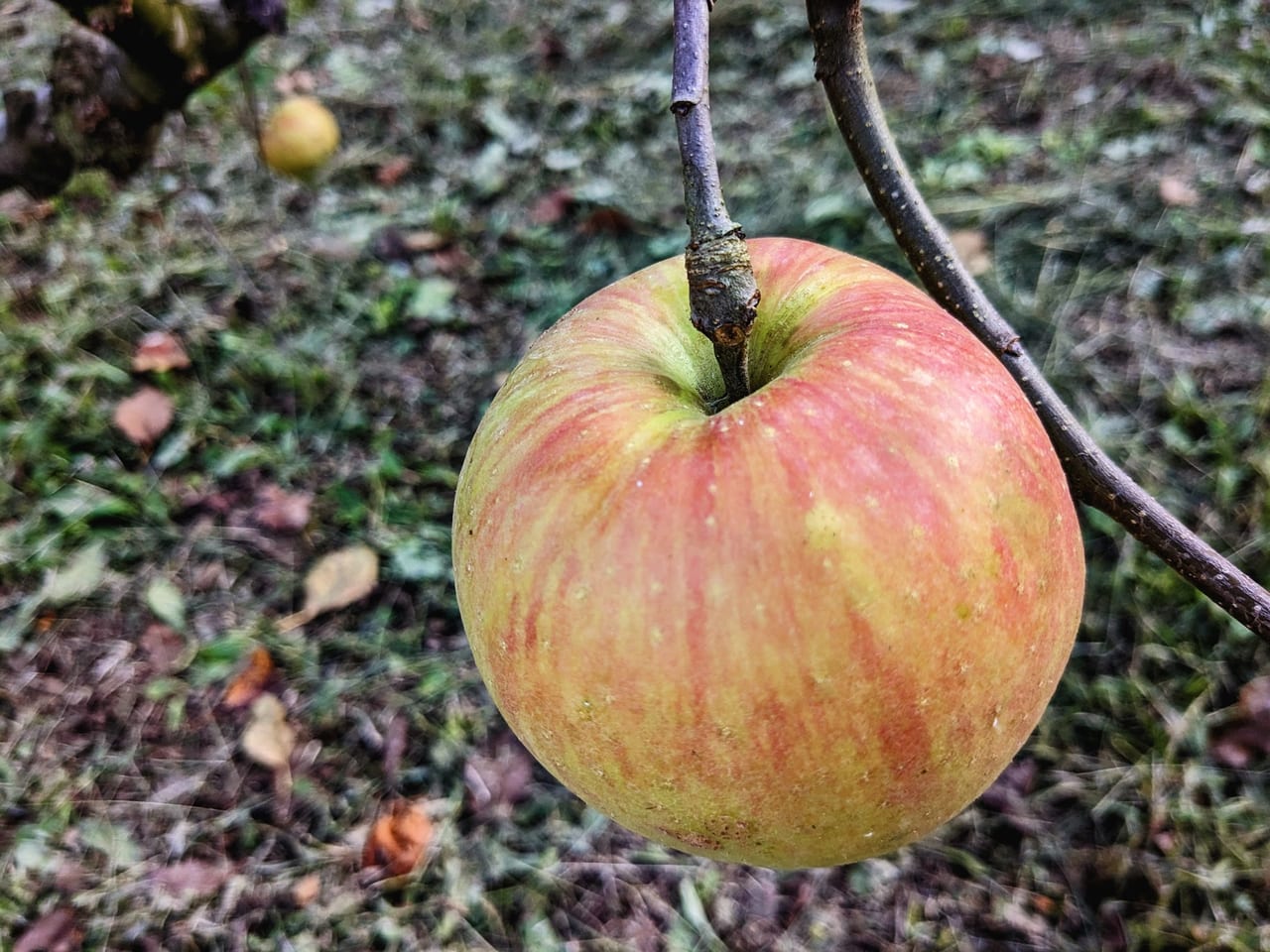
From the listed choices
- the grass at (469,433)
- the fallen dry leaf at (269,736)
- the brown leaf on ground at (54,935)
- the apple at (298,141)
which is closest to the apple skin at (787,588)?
the grass at (469,433)

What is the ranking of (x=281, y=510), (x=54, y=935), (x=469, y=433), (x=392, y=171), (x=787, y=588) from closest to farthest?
(x=787, y=588) → (x=54, y=935) → (x=281, y=510) → (x=469, y=433) → (x=392, y=171)

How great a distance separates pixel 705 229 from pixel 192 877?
4.94 ft

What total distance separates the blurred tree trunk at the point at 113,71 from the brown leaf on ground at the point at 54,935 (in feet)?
3.84

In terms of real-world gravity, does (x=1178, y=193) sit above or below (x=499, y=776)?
above

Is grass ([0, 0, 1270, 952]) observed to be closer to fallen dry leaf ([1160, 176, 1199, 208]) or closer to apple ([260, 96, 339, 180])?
fallen dry leaf ([1160, 176, 1199, 208])

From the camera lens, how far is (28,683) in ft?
6.24

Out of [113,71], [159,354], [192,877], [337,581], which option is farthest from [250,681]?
[113,71]

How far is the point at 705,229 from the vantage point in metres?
0.73

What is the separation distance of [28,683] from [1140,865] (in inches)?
80.0

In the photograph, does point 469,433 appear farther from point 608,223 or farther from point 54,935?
point 54,935

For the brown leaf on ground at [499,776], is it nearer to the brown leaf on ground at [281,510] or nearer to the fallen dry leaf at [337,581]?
the fallen dry leaf at [337,581]

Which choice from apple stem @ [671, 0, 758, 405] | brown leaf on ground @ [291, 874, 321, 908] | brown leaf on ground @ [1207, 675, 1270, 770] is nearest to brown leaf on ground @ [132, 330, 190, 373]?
brown leaf on ground @ [291, 874, 321, 908]

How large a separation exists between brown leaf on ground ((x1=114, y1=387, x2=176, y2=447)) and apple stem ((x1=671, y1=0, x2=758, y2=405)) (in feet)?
6.11

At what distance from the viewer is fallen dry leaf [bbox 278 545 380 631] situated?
1955mm
